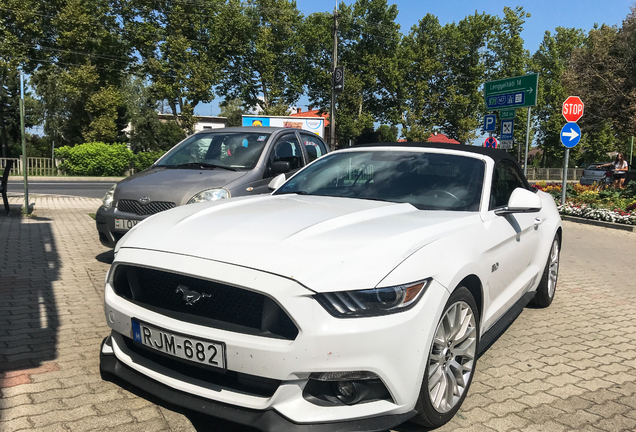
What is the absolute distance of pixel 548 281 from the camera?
525 centimetres

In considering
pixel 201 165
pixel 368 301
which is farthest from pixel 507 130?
pixel 368 301

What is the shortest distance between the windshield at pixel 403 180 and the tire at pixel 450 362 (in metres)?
A: 0.87

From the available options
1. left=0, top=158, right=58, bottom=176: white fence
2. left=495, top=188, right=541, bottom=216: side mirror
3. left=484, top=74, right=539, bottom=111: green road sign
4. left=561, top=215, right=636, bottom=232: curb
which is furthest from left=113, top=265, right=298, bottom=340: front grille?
left=0, top=158, right=58, bottom=176: white fence

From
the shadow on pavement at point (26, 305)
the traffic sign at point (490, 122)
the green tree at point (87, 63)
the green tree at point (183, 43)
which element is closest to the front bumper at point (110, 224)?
the shadow on pavement at point (26, 305)

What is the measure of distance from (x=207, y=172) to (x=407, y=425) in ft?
14.7

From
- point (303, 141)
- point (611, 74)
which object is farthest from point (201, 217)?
point (611, 74)

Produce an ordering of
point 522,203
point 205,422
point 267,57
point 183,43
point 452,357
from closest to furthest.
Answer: point 205,422, point 452,357, point 522,203, point 183,43, point 267,57

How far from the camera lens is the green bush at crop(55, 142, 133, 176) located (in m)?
29.9

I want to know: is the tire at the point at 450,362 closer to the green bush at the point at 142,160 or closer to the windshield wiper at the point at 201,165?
the windshield wiper at the point at 201,165

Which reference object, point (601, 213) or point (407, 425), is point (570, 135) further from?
point (407, 425)

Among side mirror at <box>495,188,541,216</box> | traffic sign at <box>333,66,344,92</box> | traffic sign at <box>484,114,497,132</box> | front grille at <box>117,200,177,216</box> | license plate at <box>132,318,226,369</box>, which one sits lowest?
license plate at <box>132,318,226,369</box>

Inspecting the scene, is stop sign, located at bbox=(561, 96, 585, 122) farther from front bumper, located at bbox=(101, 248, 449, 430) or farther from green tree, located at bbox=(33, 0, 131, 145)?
green tree, located at bbox=(33, 0, 131, 145)

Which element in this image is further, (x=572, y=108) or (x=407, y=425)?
(x=572, y=108)

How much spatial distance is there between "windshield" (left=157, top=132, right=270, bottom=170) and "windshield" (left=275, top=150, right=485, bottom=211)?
2761mm
